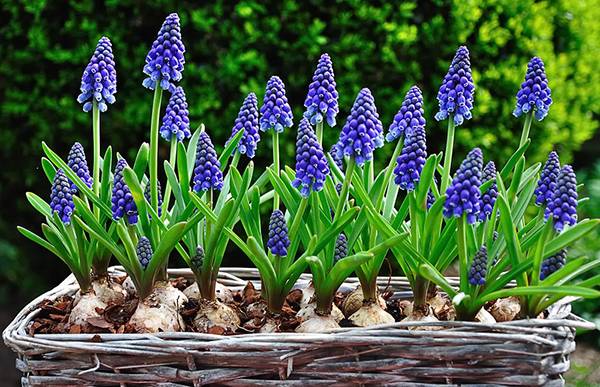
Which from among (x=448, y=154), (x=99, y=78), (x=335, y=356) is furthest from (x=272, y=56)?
(x=335, y=356)

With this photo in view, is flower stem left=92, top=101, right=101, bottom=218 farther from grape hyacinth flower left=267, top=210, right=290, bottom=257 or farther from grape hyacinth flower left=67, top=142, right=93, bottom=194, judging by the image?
grape hyacinth flower left=267, top=210, right=290, bottom=257

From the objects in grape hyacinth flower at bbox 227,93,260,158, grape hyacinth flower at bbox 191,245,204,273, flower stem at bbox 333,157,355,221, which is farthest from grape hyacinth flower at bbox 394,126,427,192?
grape hyacinth flower at bbox 191,245,204,273

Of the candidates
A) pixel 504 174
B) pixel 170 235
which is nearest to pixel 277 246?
pixel 170 235

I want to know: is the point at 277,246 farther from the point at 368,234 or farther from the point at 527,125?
the point at 527,125

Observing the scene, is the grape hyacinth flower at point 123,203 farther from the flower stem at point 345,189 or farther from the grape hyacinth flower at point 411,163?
the grape hyacinth flower at point 411,163

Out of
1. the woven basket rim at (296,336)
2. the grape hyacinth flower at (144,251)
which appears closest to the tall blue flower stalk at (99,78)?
A: the grape hyacinth flower at (144,251)

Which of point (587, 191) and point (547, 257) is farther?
point (587, 191)

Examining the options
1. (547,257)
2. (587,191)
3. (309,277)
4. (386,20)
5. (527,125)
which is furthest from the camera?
(587,191)

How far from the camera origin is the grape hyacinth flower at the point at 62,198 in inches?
87.6

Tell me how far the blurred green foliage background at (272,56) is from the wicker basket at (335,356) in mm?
2499

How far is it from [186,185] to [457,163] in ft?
8.96

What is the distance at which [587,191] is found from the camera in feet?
19.1

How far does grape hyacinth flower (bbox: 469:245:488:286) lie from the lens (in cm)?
202

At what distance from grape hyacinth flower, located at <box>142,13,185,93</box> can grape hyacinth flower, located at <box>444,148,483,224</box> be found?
75 cm
